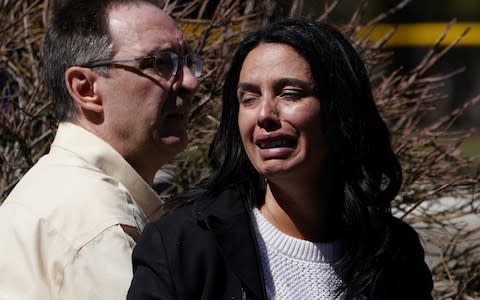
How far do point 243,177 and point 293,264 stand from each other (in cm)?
26

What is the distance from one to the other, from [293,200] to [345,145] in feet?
0.58

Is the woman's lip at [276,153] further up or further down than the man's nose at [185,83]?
further up

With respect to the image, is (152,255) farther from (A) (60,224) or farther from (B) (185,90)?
(B) (185,90)

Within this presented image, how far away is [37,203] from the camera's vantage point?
8.68ft

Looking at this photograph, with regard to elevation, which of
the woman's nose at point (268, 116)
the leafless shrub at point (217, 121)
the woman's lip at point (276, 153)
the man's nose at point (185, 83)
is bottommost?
the leafless shrub at point (217, 121)

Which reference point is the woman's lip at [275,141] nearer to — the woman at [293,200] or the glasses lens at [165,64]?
the woman at [293,200]

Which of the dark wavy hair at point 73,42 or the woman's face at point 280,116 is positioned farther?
the dark wavy hair at point 73,42

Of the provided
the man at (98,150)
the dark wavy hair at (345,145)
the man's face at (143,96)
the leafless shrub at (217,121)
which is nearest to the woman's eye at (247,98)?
the dark wavy hair at (345,145)

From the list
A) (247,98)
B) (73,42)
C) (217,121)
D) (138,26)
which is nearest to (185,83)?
(138,26)

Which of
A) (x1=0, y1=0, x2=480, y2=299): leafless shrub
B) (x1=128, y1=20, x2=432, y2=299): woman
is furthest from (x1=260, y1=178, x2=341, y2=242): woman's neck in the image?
(x1=0, y1=0, x2=480, y2=299): leafless shrub

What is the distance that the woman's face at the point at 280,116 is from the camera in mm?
2375

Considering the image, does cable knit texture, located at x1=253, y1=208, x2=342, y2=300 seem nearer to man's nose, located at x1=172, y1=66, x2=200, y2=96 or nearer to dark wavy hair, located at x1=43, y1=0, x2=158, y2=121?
man's nose, located at x1=172, y1=66, x2=200, y2=96

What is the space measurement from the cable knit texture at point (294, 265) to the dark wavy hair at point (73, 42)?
0.78 m

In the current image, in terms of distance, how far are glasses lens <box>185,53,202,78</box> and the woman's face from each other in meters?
0.68
